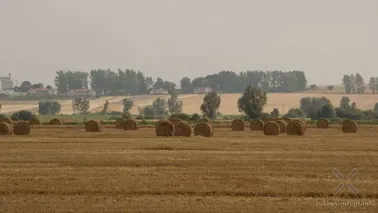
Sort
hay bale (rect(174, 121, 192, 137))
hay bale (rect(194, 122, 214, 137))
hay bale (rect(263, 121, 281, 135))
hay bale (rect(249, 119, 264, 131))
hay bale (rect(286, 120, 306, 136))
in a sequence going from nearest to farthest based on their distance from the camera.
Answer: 1. hay bale (rect(174, 121, 192, 137))
2. hay bale (rect(194, 122, 214, 137))
3. hay bale (rect(286, 120, 306, 136))
4. hay bale (rect(263, 121, 281, 135))
5. hay bale (rect(249, 119, 264, 131))

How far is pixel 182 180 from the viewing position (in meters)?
21.5

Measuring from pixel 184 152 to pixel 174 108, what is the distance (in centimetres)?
15268

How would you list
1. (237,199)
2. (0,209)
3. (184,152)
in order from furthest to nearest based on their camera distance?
(184,152) < (237,199) < (0,209)

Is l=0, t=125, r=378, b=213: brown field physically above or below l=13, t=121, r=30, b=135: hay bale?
below

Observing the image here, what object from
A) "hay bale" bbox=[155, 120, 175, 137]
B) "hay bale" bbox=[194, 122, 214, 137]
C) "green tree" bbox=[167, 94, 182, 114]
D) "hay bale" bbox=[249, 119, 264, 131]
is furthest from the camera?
"green tree" bbox=[167, 94, 182, 114]

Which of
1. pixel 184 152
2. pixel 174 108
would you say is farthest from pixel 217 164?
pixel 174 108

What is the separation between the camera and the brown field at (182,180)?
689 inches

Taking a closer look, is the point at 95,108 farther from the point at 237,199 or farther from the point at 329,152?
the point at 237,199

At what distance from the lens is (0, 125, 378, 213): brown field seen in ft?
57.4

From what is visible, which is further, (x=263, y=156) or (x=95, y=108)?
(x=95, y=108)

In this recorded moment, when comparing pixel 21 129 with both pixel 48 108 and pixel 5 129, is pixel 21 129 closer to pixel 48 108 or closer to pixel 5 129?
pixel 5 129

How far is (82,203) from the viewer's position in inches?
696

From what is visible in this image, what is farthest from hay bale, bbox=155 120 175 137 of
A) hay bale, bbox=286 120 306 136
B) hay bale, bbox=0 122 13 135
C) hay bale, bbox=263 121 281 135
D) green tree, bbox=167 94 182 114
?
green tree, bbox=167 94 182 114

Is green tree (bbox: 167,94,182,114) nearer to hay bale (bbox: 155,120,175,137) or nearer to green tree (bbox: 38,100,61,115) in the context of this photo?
green tree (bbox: 38,100,61,115)
